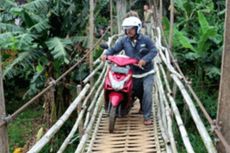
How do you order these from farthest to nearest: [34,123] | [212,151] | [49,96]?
1. [34,123]
2. [49,96]
3. [212,151]

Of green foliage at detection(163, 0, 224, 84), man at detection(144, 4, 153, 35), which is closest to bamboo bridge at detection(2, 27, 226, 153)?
green foliage at detection(163, 0, 224, 84)

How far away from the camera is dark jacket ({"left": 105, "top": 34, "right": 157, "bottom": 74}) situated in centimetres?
420

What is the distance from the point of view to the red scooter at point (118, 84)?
13.2 ft

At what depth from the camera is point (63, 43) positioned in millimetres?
6004

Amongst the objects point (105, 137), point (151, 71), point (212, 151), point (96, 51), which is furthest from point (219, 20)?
point (212, 151)

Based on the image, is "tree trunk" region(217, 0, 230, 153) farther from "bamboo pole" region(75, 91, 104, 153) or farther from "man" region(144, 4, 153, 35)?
"man" region(144, 4, 153, 35)

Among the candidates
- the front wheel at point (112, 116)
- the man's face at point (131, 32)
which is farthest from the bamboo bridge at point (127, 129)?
the man's face at point (131, 32)

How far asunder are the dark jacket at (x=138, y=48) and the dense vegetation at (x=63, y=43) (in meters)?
1.47

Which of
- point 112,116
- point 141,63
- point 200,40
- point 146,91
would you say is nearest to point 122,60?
point 141,63

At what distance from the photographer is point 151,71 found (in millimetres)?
4316

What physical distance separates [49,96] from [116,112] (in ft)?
9.10

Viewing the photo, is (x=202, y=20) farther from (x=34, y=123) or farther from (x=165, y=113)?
(x=34, y=123)

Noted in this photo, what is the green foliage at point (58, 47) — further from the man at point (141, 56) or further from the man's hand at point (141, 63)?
the man's hand at point (141, 63)

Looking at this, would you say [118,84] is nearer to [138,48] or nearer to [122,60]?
[122,60]
